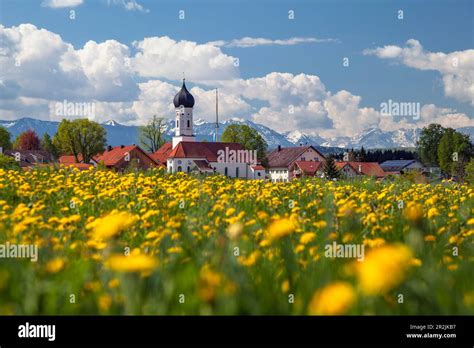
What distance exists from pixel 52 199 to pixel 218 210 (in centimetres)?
218

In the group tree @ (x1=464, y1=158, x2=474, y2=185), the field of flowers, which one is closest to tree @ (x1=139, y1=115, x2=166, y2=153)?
tree @ (x1=464, y1=158, x2=474, y2=185)

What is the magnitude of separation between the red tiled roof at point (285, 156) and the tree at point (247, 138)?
27.9 ft

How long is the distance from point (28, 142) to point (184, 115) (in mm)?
28194

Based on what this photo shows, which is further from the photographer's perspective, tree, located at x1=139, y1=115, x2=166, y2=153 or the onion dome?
the onion dome

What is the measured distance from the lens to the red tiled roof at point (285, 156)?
102 meters

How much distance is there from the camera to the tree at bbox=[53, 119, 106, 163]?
261ft

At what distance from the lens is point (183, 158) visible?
91812 millimetres

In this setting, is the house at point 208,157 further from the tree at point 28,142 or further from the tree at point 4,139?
the tree at point 28,142

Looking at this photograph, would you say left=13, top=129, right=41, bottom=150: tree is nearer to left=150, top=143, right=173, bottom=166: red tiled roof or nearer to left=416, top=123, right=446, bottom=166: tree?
left=150, top=143, right=173, bottom=166: red tiled roof

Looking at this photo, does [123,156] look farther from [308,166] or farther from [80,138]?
[308,166]

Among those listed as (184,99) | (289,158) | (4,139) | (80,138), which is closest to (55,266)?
(80,138)

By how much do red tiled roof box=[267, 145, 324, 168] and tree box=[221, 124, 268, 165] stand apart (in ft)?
27.9
